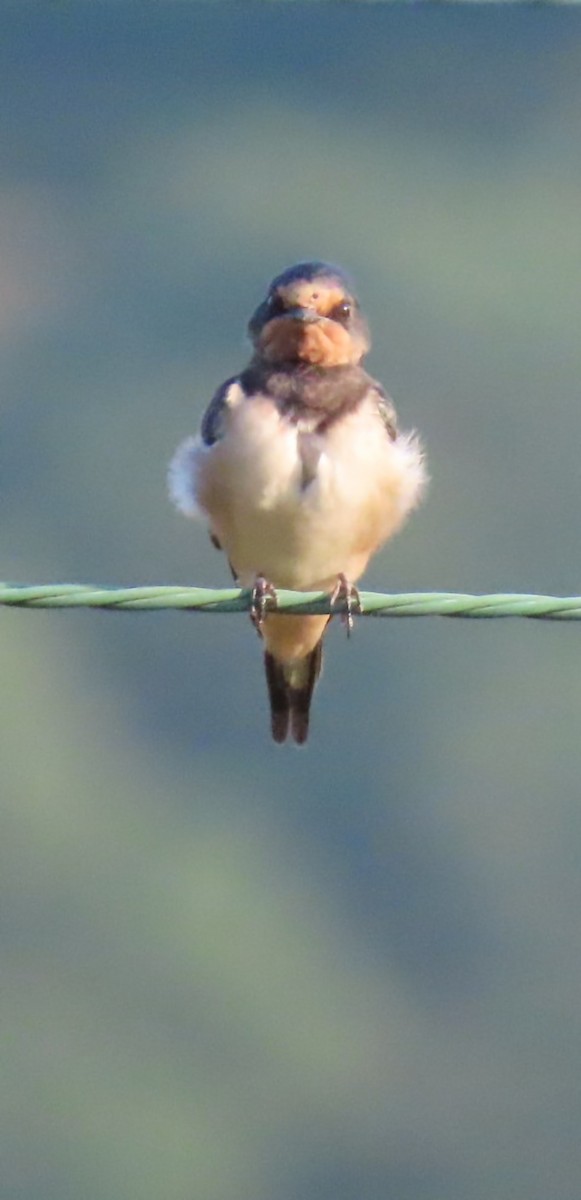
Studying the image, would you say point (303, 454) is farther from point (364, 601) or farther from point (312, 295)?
point (364, 601)

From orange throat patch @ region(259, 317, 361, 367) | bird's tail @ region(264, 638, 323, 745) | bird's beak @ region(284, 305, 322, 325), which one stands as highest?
bird's beak @ region(284, 305, 322, 325)

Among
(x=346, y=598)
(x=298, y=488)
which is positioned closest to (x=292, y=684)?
(x=298, y=488)

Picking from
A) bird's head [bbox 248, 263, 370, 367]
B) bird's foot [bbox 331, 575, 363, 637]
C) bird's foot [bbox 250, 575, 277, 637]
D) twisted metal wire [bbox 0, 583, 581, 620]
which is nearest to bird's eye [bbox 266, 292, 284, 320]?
bird's head [bbox 248, 263, 370, 367]

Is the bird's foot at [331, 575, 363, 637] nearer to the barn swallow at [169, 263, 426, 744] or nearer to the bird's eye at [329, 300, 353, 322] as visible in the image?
the barn swallow at [169, 263, 426, 744]

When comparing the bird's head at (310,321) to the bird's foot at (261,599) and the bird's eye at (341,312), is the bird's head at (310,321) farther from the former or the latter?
the bird's foot at (261,599)

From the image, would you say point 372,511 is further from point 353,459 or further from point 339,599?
point 339,599

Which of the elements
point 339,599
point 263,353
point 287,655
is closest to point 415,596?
point 339,599
